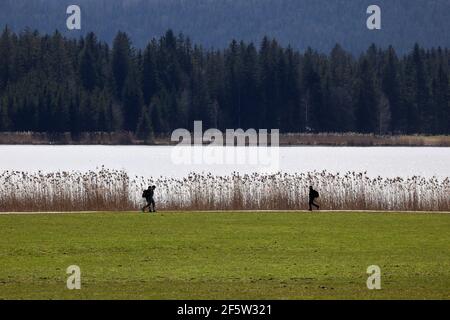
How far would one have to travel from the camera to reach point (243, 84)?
147 meters

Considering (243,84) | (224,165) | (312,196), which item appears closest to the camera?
(312,196)

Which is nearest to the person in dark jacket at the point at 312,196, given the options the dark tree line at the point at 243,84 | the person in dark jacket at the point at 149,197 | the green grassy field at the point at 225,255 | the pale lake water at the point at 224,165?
the green grassy field at the point at 225,255

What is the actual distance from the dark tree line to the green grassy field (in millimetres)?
107680

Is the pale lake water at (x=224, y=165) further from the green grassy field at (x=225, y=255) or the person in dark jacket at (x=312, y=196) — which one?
the green grassy field at (x=225, y=255)

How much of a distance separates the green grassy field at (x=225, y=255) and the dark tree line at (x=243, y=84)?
10768cm

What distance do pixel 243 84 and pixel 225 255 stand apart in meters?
123

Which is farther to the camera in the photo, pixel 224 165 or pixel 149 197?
pixel 224 165

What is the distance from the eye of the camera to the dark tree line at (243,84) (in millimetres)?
→ 144125

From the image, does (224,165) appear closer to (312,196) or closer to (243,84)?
(312,196)

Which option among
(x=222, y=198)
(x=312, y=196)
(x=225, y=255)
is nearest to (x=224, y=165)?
(x=222, y=198)

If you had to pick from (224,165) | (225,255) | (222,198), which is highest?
(222,198)

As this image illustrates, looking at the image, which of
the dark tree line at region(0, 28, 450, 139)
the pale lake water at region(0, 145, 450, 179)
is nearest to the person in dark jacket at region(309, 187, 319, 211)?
the pale lake water at region(0, 145, 450, 179)

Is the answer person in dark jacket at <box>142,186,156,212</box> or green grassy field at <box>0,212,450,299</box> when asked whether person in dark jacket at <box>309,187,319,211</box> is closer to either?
green grassy field at <box>0,212,450,299</box>
